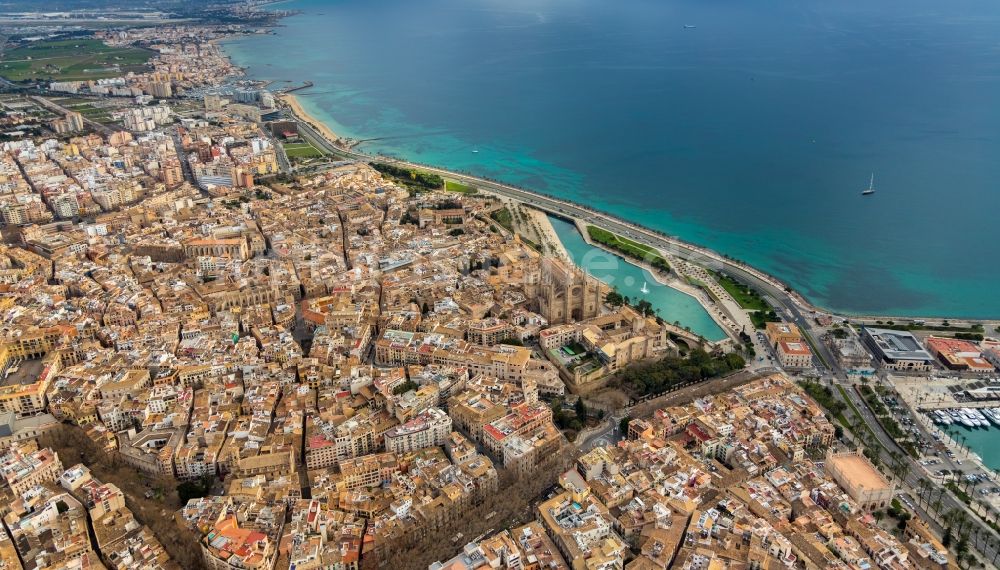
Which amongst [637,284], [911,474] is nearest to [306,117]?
[637,284]

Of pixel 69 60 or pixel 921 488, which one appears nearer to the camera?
pixel 921 488

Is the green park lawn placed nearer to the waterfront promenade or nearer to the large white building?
the waterfront promenade

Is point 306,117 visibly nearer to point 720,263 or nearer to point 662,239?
point 662,239

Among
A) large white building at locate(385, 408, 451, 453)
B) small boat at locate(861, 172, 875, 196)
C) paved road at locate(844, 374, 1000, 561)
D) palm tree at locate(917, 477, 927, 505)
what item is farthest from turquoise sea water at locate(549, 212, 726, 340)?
small boat at locate(861, 172, 875, 196)

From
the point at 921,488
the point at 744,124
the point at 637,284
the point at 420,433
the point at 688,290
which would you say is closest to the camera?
the point at 921,488

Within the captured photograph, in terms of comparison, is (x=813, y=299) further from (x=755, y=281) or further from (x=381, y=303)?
(x=381, y=303)

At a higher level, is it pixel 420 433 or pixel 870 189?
pixel 870 189

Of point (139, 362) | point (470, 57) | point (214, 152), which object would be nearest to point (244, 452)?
point (139, 362)

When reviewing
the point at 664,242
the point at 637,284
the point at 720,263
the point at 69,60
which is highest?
the point at 69,60

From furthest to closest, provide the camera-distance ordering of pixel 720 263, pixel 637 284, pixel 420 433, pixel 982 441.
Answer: pixel 720 263 < pixel 637 284 < pixel 982 441 < pixel 420 433
